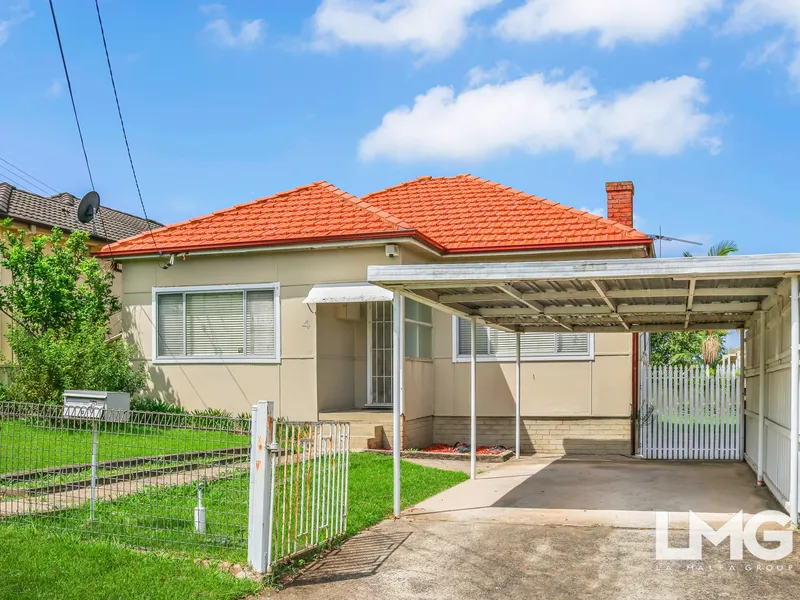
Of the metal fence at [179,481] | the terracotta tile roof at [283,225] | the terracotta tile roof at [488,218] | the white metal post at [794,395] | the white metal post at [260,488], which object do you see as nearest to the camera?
the white metal post at [260,488]

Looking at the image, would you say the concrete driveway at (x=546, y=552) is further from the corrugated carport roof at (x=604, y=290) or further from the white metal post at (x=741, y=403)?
the white metal post at (x=741, y=403)

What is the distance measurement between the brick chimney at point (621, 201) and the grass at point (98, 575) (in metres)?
12.5

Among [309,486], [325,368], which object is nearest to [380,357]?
[325,368]

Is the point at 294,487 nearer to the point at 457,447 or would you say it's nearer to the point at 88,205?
the point at 457,447

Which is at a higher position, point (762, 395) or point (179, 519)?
point (762, 395)

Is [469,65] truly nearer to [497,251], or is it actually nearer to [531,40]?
[531,40]

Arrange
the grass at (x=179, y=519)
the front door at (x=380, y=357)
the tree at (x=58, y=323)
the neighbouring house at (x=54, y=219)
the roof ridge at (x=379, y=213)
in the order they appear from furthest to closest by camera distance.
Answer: the neighbouring house at (x=54, y=219)
the front door at (x=380, y=357)
the roof ridge at (x=379, y=213)
the tree at (x=58, y=323)
the grass at (x=179, y=519)

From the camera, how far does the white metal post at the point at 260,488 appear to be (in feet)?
20.7

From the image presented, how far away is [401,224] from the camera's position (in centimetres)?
1426

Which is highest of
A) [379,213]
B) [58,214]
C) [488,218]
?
[58,214]

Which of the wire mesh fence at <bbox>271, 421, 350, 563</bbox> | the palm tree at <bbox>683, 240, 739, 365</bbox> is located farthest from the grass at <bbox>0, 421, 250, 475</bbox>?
the palm tree at <bbox>683, 240, 739, 365</bbox>

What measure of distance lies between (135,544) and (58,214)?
52.6 feet

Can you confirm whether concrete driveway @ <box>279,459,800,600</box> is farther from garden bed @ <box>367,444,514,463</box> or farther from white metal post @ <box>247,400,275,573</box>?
garden bed @ <box>367,444,514,463</box>

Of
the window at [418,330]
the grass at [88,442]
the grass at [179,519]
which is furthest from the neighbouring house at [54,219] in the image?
the grass at [179,519]
